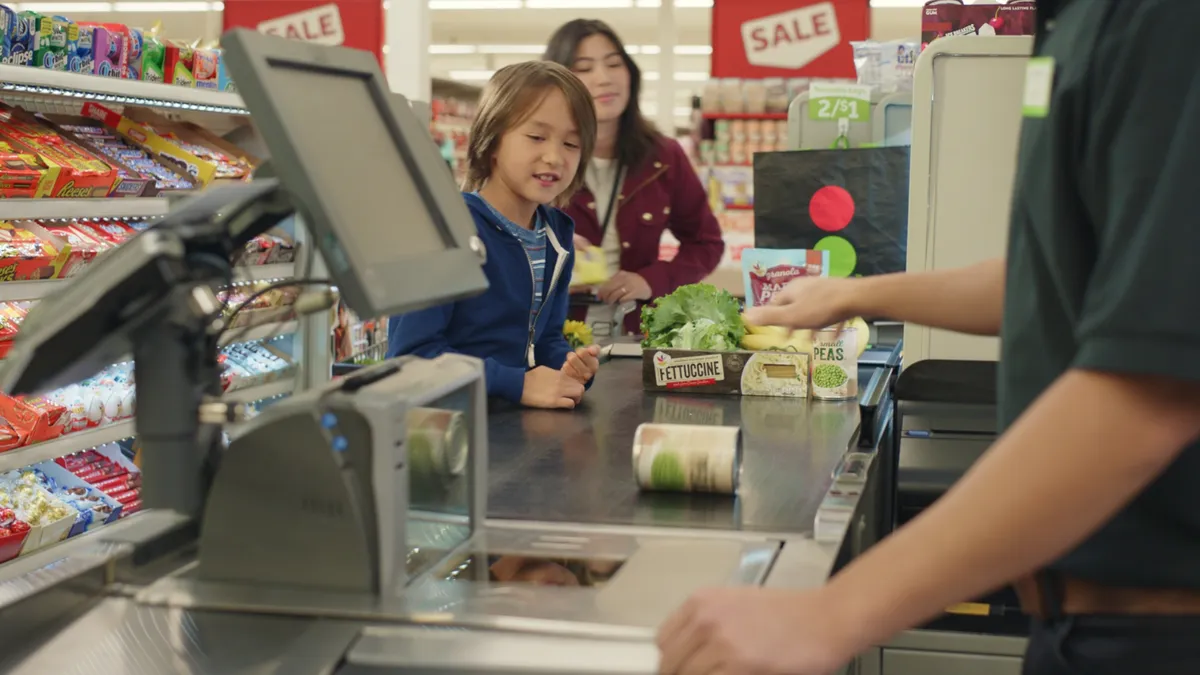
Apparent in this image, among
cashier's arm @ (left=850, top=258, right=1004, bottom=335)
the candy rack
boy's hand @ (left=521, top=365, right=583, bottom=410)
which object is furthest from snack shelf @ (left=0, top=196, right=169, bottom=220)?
cashier's arm @ (left=850, top=258, right=1004, bottom=335)

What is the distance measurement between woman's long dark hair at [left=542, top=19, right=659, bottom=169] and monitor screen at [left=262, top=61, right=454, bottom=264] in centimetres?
254

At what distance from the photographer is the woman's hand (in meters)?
3.80

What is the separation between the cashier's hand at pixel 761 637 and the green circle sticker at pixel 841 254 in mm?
2589

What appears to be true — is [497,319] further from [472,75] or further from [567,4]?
[472,75]

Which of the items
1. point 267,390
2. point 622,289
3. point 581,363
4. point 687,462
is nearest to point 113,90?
point 267,390

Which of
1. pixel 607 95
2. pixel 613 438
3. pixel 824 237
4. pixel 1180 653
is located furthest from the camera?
pixel 607 95

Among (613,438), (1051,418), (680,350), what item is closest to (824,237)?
(680,350)

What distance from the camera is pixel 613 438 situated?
81.9 inches

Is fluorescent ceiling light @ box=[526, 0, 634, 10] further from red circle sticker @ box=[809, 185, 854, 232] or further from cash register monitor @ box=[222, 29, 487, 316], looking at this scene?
cash register monitor @ box=[222, 29, 487, 316]

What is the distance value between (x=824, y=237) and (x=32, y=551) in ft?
8.25

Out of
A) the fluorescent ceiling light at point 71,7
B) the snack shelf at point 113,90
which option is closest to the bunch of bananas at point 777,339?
the snack shelf at point 113,90

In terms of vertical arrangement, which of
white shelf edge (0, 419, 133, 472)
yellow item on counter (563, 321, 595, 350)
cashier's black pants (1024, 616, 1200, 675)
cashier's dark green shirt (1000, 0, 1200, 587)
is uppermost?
cashier's dark green shirt (1000, 0, 1200, 587)

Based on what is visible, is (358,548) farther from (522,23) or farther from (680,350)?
(522,23)

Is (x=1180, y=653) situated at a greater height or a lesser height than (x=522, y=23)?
lesser
